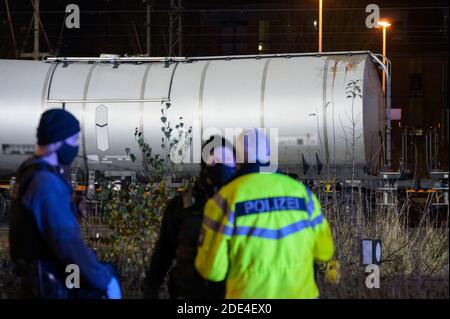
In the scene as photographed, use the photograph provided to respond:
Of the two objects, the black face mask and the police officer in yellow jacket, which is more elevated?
the black face mask

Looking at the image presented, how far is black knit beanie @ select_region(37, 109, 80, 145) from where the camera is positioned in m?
4.14

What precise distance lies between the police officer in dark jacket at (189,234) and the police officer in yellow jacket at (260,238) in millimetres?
432

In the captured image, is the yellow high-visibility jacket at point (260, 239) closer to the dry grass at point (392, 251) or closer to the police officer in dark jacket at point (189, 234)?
the police officer in dark jacket at point (189, 234)

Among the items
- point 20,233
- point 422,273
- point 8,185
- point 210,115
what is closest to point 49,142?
point 20,233

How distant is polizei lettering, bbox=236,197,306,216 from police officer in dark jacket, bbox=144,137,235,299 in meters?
0.64

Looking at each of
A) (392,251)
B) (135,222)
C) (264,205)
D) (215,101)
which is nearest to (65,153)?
(264,205)

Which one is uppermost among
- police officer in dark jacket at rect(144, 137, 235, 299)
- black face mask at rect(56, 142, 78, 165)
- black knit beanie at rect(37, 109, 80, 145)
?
black knit beanie at rect(37, 109, 80, 145)

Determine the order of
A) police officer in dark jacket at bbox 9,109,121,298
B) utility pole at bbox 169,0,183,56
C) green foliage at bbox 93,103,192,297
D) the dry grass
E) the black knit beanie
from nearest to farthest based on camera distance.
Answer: police officer in dark jacket at bbox 9,109,121,298
the black knit beanie
the dry grass
green foliage at bbox 93,103,192,297
utility pole at bbox 169,0,183,56

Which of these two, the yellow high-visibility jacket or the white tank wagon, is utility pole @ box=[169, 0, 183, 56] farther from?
the yellow high-visibility jacket

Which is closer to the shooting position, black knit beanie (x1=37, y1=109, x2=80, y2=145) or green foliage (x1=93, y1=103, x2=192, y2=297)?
black knit beanie (x1=37, y1=109, x2=80, y2=145)

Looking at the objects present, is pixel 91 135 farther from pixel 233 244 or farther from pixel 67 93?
pixel 233 244
